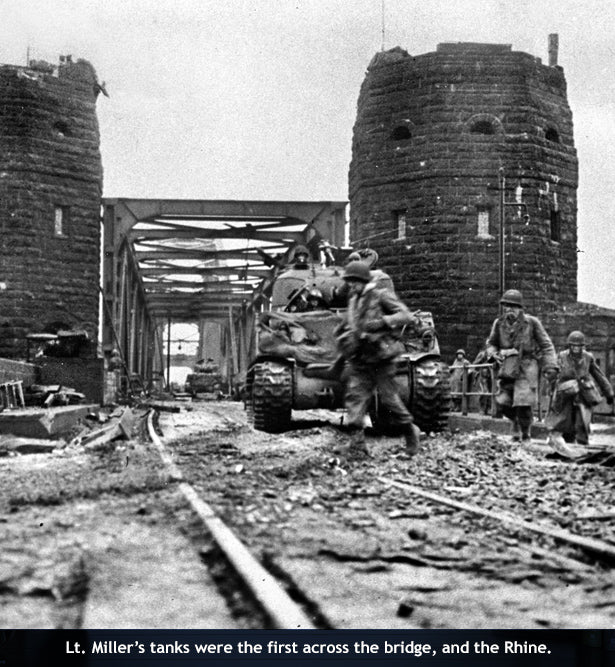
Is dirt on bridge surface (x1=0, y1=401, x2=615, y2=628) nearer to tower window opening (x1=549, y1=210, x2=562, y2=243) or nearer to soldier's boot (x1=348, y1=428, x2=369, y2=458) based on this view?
soldier's boot (x1=348, y1=428, x2=369, y2=458)

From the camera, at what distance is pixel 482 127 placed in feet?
85.8

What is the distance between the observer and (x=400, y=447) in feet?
30.1

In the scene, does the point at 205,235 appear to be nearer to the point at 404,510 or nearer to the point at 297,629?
the point at 404,510

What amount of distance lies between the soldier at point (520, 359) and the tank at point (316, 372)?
0.79 metres

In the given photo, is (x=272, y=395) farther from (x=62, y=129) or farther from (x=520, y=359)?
(x=62, y=129)

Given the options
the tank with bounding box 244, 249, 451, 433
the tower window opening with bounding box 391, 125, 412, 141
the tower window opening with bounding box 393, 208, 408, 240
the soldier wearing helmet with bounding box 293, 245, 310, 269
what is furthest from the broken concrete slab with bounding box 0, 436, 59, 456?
the tower window opening with bounding box 391, 125, 412, 141

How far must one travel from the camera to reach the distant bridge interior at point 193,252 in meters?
24.6

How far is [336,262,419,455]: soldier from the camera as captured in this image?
8.20 meters

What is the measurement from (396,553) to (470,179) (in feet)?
73.8

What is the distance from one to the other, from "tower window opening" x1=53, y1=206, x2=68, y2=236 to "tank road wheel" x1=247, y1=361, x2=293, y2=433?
1363 centimetres

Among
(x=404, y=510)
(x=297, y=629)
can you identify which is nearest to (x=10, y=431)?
(x=404, y=510)

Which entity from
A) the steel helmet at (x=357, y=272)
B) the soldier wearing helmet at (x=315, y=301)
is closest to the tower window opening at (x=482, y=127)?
the soldier wearing helmet at (x=315, y=301)

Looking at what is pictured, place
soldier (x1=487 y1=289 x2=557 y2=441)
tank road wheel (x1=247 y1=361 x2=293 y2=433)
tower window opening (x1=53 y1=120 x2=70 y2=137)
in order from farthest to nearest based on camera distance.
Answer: tower window opening (x1=53 y1=120 x2=70 y2=137) → tank road wheel (x1=247 y1=361 x2=293 y2=433) → soldier (x1=487 y1=289 x2=557 y2=441)

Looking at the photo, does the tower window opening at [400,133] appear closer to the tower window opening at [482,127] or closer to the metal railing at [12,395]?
the tower window opening at [482,127]
